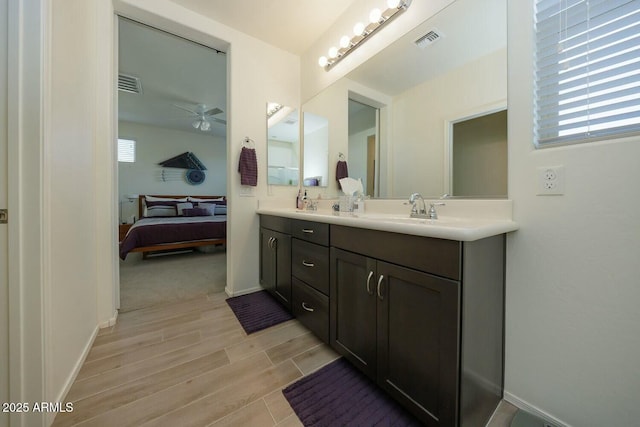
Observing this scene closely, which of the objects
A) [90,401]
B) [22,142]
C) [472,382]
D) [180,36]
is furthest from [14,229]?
[180,36]

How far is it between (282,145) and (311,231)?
1332mm

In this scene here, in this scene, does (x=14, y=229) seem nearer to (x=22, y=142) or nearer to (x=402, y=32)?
(x=22, y=142)

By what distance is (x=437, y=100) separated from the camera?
1.42 m

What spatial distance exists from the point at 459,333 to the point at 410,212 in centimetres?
81

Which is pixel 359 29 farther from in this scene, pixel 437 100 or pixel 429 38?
pixel 437 100

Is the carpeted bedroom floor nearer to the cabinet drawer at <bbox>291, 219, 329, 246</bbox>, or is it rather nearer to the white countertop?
the cabinet drawer at <bbox>291, 219, 329, 246</bbox>

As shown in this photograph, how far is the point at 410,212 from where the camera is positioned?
1.48 metres

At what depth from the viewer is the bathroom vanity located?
0.80m

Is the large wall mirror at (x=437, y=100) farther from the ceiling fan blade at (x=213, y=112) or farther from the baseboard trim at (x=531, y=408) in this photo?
the ceiling fan blade at (x=213, y=112)

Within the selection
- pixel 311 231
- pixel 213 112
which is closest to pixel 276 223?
pixel 311 231

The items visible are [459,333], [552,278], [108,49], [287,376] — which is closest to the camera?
[459,333]

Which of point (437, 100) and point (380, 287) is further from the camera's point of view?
point (437, 100)

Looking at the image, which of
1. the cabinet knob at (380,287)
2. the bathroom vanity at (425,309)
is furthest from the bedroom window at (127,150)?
the cabinet knob at (380,287)

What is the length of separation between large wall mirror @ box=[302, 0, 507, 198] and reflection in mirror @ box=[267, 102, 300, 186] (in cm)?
76
